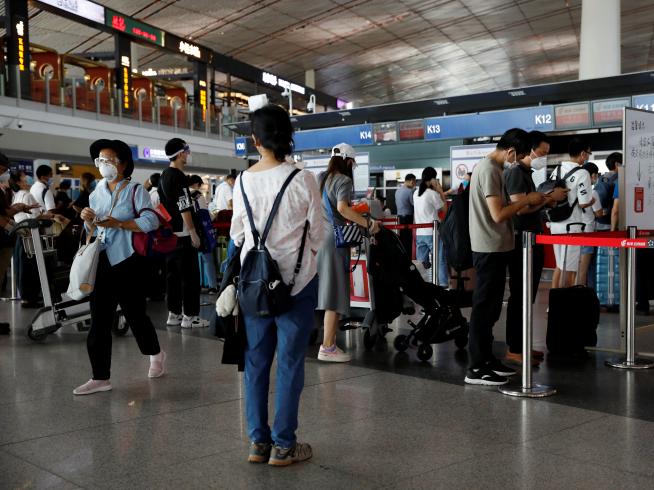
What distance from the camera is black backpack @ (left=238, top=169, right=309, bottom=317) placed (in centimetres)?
315

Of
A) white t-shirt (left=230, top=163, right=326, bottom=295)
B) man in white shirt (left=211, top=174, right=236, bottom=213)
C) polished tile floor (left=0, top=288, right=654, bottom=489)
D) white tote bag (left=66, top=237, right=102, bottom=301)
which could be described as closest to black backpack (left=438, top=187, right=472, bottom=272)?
polished tile floor (left=0, top=288, right=654, bottom=489)

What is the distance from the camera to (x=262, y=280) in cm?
316

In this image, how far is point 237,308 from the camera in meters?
3.32

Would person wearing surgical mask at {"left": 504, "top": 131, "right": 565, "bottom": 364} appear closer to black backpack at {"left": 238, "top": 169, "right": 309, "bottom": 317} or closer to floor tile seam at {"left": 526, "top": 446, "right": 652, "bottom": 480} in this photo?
floor tile seam at {"left": 526, "top": 446, "right": 652, "bottom": 480}

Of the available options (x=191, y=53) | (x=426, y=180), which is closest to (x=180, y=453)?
(x=426, y=180)

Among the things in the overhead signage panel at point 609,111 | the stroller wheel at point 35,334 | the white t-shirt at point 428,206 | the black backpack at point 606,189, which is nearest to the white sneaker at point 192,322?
the stroller wheel at point 35,334

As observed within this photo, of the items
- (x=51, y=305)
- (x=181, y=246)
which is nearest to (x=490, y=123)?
(x=181, y=246)

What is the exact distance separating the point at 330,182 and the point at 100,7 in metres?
17.5

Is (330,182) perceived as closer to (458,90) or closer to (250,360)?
(250,360)

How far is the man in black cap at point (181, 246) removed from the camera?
6.95 meters

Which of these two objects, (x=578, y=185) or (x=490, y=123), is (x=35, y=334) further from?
(x=490, y=123)

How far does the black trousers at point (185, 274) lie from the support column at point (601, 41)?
1043cm

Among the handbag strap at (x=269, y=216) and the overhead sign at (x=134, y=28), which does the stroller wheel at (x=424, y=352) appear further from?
the overhead sign at (x=134, y=28)

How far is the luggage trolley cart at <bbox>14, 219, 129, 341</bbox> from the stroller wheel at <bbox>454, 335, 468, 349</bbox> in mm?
3089
